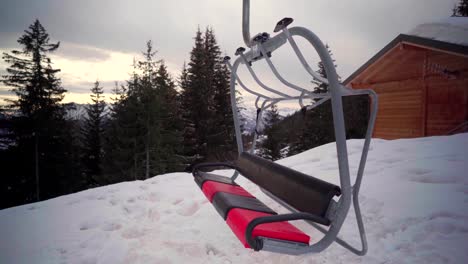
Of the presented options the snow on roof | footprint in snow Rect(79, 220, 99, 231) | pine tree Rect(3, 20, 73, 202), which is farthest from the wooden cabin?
pine tree Rect(3, 20, 73, 202)

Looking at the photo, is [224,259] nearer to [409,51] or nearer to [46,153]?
[409,51]

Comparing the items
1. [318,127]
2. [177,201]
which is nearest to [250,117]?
[318,127]

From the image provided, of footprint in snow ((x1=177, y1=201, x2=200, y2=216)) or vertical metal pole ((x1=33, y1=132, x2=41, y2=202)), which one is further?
vertical metal pole ((x1=33, y1=132, x2=41, y2=202))

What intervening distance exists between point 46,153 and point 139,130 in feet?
26.1

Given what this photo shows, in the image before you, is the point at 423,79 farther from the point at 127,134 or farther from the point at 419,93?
the point at 127,134

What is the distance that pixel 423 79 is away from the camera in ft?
33.8

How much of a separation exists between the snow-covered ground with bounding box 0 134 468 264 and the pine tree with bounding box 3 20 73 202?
→ 2017 centimetres

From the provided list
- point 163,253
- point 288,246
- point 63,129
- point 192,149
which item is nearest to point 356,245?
point 288,246

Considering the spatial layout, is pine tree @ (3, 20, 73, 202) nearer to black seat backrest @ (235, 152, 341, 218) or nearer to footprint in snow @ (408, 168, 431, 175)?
black seat backrest @ (235, 152, 341, 218)

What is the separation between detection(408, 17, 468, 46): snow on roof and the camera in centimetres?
892

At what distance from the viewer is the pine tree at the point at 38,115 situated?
64.4ft

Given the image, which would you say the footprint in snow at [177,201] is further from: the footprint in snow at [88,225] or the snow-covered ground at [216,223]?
the footprint in snow at [88,225]

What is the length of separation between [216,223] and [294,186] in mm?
1547

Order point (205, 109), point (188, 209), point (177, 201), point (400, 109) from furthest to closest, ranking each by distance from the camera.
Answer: point (205, 109), point (400, 109), point (177, 201), point (188, 209)
